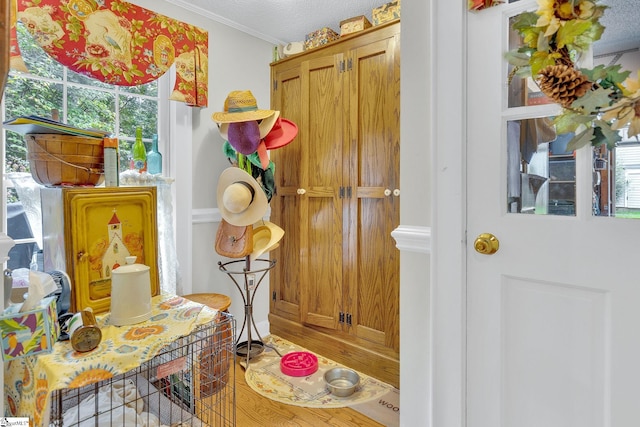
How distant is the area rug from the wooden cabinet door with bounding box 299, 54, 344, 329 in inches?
15.4

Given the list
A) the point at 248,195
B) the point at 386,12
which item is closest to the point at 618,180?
the point at 248,195

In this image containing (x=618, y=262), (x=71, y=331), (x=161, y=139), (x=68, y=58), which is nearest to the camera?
(x=618, y=262)

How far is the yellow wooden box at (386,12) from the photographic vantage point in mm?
2156

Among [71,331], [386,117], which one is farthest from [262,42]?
[71,331]

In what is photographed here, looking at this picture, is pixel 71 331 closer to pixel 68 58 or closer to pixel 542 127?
pixel 68 58

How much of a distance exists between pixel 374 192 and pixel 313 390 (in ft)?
4.20

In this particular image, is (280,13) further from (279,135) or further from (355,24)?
(279,135)

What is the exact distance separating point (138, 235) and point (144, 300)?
0.32 metres

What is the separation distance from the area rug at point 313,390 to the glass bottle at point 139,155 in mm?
1472

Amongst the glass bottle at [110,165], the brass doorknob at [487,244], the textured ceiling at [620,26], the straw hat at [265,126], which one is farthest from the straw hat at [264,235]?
the textured ceiling at [620,26]

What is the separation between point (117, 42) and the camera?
73.5 inches

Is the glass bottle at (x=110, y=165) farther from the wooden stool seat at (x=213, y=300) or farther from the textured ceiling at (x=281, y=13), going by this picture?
the textured ceiling at (x=281, y=13)

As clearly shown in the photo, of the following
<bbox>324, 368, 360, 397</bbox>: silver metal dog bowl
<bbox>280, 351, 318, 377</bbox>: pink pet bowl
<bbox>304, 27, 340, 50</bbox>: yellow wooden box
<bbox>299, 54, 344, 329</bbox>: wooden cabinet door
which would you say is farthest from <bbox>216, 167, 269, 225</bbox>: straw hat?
<bbox>304, 27, 340, 50</bbox>: yellow wooden box

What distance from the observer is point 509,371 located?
1126mm
